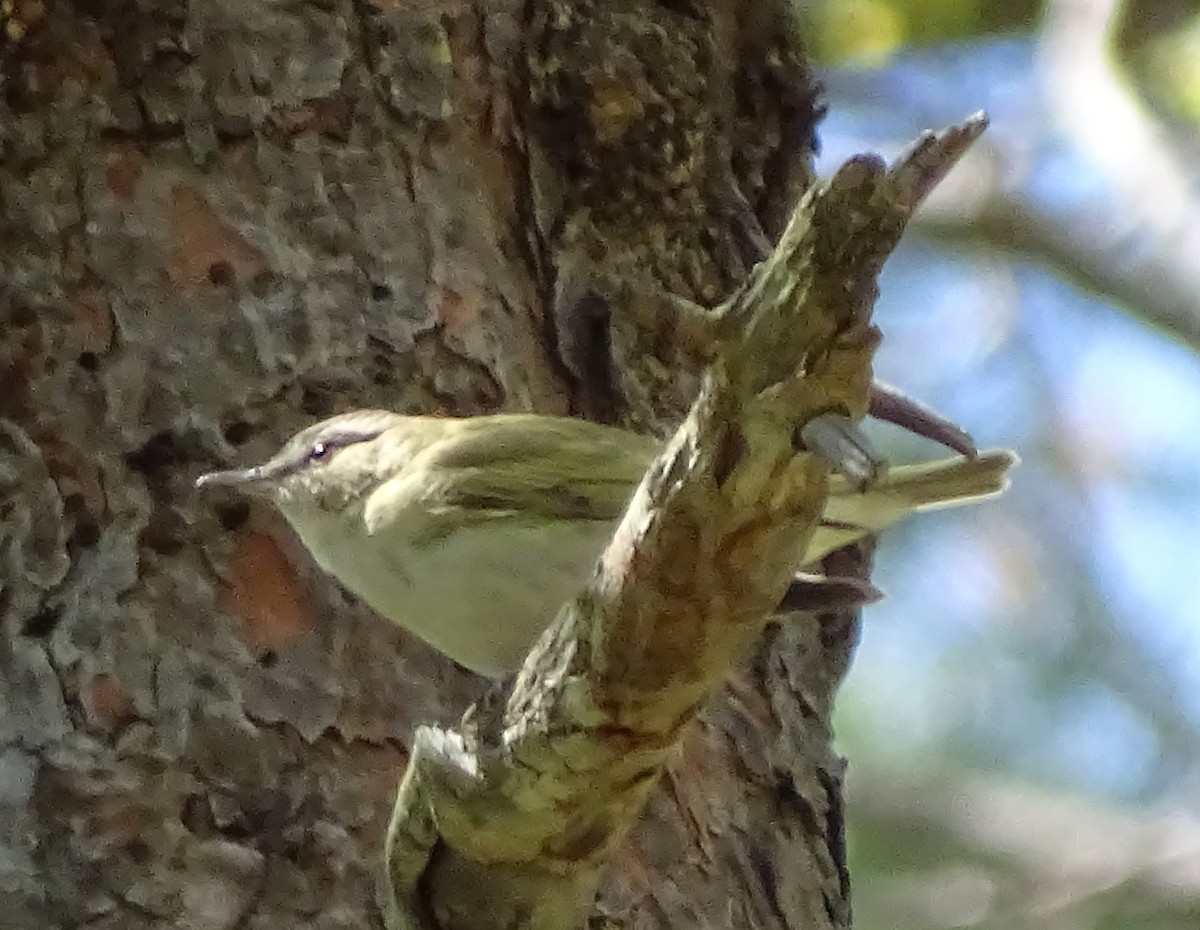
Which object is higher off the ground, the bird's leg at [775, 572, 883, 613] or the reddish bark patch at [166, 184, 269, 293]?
the reddish bark patch at [166, 184, 269, 293]

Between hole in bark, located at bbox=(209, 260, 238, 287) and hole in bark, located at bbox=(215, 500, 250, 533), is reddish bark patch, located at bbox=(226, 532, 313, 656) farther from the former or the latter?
hole in bark, located at bbox=(209, 260, 238, 287)

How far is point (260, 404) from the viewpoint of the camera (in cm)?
205

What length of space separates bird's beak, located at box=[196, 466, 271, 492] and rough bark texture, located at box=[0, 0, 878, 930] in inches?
2.3

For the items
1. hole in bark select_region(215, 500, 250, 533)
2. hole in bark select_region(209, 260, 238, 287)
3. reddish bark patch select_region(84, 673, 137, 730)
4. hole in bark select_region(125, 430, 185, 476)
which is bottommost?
reddish bark patch select_region(84, 673, 137, 730)

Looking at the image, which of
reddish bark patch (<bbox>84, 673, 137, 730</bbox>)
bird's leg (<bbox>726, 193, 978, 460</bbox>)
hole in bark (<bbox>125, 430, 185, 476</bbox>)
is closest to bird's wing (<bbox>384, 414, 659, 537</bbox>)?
hole in bark (<bbox>125, 430, 185, 476</bbox>)

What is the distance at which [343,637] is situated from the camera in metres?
1.98

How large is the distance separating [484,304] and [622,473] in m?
0.41

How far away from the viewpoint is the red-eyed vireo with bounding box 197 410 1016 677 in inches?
73.5

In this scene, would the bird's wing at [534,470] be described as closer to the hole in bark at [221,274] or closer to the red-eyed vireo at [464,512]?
the red-eyed vireo at [464,512]

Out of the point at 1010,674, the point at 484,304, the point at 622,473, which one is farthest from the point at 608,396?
the point at 1010,674

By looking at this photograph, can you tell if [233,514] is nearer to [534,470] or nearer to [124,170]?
[534,470]

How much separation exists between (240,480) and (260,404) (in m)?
0.16

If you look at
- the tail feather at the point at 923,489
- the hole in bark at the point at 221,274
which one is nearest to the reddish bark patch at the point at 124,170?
the hole in bark at the point at 221,274

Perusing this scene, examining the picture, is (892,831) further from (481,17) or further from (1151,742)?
(481,17)
